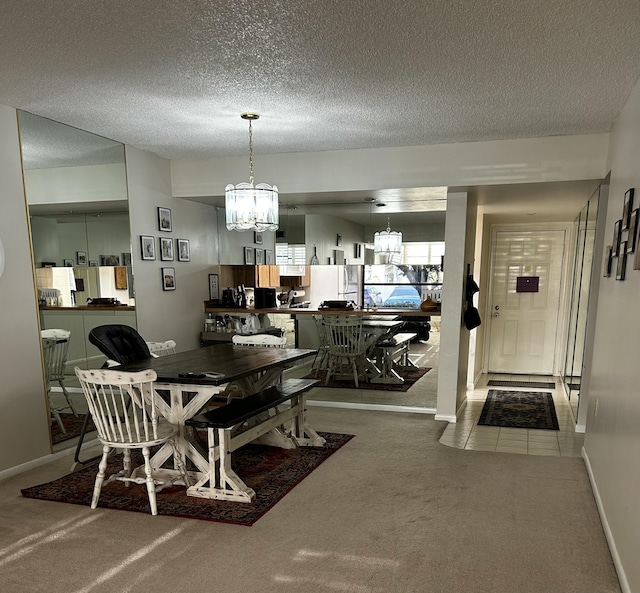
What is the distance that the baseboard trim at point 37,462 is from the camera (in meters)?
3.29

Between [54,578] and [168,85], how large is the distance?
8.93ft

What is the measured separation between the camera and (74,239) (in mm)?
3881

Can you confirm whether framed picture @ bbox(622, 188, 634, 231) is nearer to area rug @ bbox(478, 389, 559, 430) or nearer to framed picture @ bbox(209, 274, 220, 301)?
area rug @ bbox(478, 389, 559, 430)

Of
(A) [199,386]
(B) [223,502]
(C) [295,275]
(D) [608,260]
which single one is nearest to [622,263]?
(D) [608,260]

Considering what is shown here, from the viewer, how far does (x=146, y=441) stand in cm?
277

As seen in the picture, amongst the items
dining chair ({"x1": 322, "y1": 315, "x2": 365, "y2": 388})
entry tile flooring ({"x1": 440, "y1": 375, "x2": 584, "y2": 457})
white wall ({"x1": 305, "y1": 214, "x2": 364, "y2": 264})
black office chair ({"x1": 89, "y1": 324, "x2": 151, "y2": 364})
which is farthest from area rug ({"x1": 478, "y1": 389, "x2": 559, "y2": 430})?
black office chair ({"x1": 89, "y1": 324, "x2": 151, "y2": 364})

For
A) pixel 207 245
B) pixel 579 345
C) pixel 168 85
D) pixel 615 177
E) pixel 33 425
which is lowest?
pixel 33 425

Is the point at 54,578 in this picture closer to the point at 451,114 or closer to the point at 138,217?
the point at 138,217

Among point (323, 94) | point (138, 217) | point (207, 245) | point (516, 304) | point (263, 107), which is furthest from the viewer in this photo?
point (516, 304)

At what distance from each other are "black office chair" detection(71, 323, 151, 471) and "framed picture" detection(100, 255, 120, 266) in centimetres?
79

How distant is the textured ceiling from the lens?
6.72 ft

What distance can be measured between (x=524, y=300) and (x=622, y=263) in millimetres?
4322

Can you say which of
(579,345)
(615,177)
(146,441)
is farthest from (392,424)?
(615,177)

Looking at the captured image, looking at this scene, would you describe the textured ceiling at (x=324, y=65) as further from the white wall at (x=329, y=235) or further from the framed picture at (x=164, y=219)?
the white wall at (x=329, y=235)
